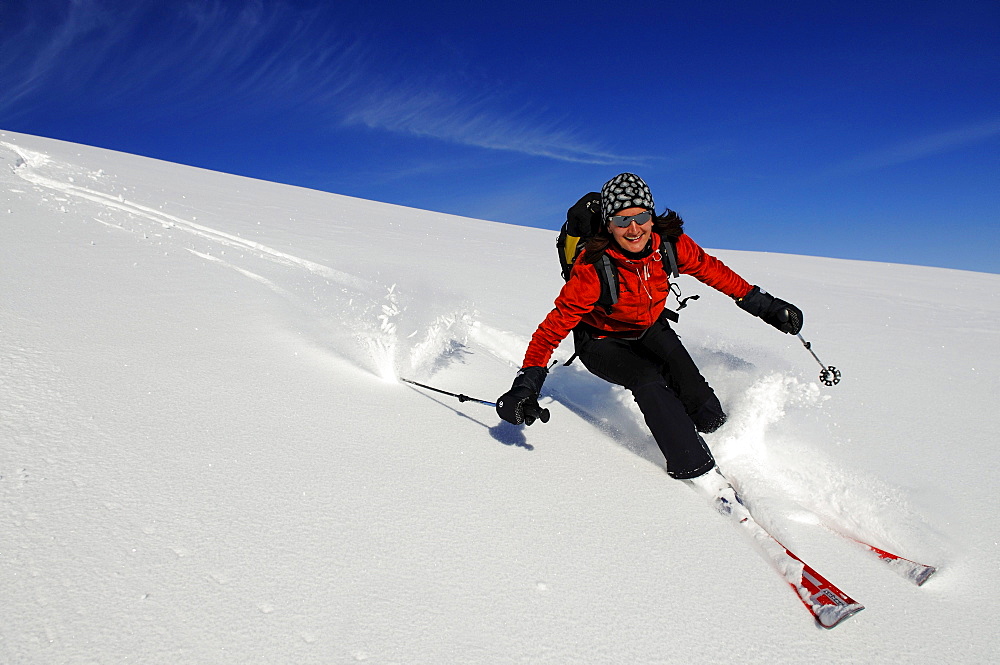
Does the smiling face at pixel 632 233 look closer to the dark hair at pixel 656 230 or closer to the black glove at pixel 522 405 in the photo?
the dark hair at pixel 656 230

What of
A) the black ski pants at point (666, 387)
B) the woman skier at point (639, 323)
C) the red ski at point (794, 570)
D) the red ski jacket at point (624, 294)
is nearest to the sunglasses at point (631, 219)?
the woman skier at point (639, 323)

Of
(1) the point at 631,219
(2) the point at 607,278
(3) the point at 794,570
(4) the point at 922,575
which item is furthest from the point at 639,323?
(4) the point at 922,575

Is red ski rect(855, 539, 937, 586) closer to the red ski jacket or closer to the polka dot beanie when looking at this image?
the red ski jacket

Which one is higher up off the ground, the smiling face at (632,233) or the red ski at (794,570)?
the smiling face at (632,233)

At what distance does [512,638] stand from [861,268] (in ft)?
47.3

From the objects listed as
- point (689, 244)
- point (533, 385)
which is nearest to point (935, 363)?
point (689, 244)

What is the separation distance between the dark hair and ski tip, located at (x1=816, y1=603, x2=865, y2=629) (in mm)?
1835

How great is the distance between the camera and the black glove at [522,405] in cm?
251

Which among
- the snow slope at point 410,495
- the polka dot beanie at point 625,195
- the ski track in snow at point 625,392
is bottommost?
the snow slope at point 410,495

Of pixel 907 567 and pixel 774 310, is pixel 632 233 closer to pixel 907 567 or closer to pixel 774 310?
pixel 774 310

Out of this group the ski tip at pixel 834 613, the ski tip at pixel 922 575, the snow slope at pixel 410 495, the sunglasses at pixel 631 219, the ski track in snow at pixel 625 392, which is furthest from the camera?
the sunglasses at pixel 631 219

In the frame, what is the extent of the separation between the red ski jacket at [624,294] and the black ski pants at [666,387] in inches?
4.1

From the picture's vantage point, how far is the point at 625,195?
2881mm

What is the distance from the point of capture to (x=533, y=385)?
8.77 ft
